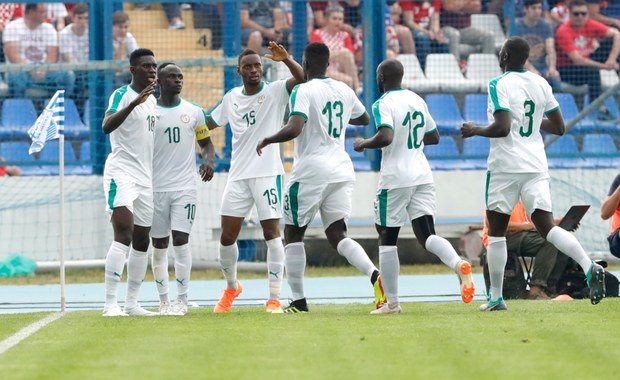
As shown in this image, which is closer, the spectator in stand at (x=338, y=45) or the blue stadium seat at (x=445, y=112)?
the spectator in stand at (x=338, y=45)

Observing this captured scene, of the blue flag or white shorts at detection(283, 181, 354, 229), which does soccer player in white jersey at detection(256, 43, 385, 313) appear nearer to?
white shorts at detection(283, 181, 354, 229)

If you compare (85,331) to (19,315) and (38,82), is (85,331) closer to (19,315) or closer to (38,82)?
(19,315)

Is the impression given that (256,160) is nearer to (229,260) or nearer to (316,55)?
(229,260)

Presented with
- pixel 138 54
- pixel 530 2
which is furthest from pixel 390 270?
pixel 530 2

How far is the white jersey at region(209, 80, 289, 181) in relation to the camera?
39.6 ft

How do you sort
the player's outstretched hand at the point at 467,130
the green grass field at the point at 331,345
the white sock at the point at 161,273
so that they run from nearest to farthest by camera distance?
the green grass field at the point at 331,345 < the player's outstretched hand at the point at 467,130 < the white sock at the point at 161,273

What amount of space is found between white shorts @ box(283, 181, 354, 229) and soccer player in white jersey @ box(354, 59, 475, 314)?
39 cm

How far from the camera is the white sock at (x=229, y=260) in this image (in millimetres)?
12406

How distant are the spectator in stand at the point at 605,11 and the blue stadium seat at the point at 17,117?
335 inches

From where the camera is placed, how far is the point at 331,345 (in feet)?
28.8

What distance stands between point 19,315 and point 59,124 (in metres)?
1.83

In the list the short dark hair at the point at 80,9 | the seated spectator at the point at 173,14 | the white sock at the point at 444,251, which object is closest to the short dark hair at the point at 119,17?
the short dark hair at the point at 80,9

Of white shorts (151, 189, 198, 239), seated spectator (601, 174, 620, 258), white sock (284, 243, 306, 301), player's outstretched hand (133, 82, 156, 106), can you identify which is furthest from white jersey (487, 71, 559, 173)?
player's outstretched hand (133, 82, 156, 106)

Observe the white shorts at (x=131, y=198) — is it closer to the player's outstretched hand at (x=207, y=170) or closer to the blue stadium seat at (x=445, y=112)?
the player's outstretched hand at (x=207, y=170)
